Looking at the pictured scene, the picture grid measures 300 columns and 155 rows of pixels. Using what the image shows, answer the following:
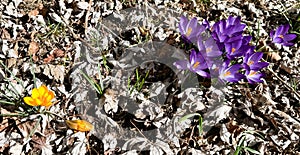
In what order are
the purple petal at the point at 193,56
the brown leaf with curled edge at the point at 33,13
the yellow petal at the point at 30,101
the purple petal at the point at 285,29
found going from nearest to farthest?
1. the yellow petal at the point at 30,101
2. the purple petal at the point at 193,56
3. the purple petal at the point at 285,29
4. the brown leaf with curled edge at the point at 33,13

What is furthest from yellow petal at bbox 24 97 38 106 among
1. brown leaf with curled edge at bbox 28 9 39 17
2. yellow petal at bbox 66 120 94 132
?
brown leaf with curled edge at bbox 28 9 39 17

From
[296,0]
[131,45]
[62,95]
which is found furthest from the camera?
[296,0]

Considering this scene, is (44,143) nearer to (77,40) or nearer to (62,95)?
(62,95)

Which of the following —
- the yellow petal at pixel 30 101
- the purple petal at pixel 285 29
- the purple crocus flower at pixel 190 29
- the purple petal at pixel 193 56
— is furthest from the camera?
the purple petal at pixel 285 29

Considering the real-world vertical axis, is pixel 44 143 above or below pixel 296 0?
below

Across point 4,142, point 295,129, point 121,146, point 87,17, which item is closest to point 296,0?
point 295,129

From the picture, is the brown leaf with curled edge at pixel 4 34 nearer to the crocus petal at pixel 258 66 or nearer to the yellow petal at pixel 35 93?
the yellow petal at pixel 35 93

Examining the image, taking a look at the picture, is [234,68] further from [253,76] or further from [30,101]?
[30,101]

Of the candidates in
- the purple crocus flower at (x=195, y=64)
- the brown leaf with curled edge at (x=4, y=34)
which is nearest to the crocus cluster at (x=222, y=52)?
the purple crocus flower at (x=195, y=64)
